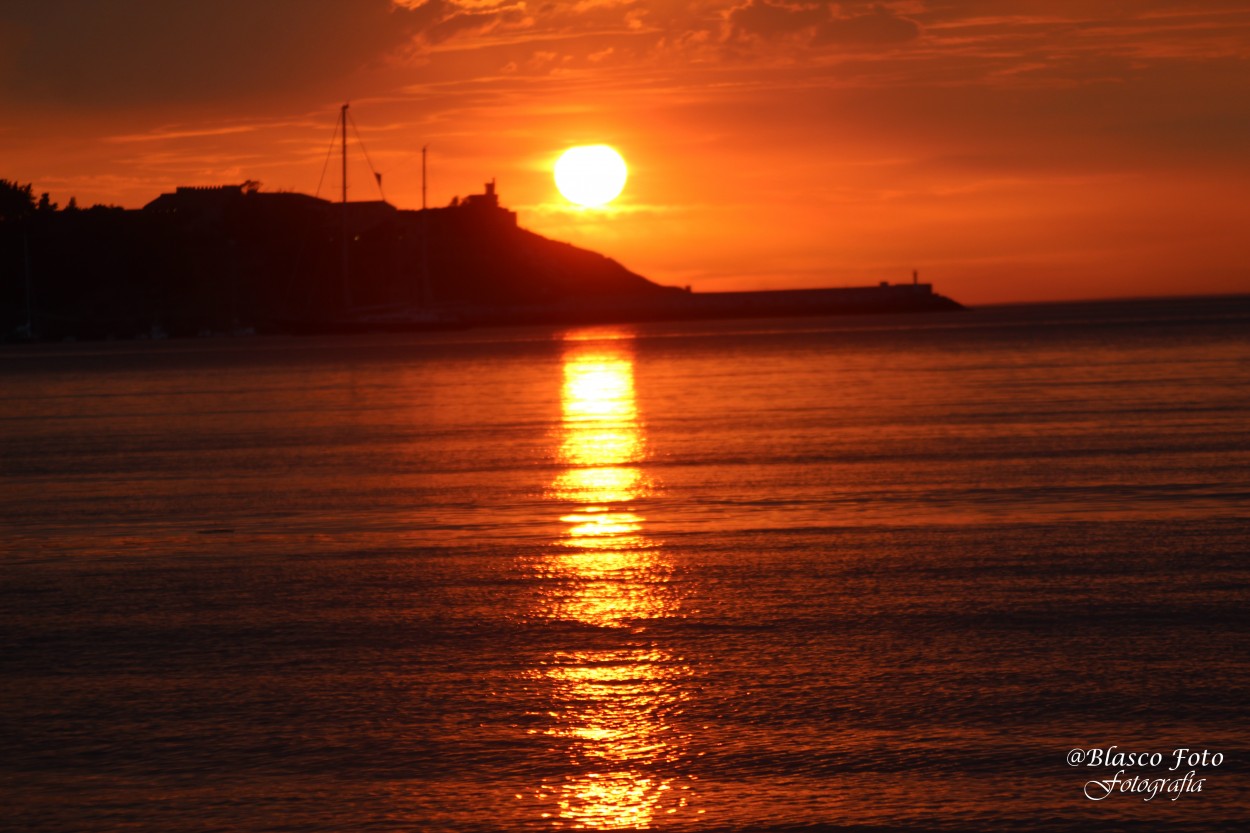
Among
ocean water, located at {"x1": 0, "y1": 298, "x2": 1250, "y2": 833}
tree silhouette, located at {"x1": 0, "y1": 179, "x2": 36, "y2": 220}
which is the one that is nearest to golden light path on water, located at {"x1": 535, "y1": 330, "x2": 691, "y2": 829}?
ocean water, located at {"x1": 0, "y1": 298, "x2": 1250, "y2": 833}

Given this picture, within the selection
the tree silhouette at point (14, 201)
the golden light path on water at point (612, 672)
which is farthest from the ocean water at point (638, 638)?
the tree silhouette at point (14, 201)

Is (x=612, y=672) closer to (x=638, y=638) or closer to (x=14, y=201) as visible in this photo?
(x=638, y=638)

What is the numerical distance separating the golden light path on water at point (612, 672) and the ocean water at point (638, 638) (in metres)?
0.04

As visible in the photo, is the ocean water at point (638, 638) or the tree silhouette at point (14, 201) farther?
the tree silhouette at point (14, 201)

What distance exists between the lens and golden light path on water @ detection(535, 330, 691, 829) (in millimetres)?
7688

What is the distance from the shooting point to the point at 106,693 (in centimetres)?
983

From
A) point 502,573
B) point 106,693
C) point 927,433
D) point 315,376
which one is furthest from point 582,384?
point 106,693

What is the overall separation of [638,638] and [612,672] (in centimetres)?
107

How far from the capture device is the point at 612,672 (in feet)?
33.3

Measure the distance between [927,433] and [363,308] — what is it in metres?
Answer: 173

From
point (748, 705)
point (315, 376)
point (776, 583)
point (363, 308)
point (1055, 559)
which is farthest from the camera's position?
point (363, 308)

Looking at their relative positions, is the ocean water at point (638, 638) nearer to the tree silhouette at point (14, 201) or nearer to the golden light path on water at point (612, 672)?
the golden light path on water at point (612, 672)

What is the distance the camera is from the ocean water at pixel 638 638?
7.73 m

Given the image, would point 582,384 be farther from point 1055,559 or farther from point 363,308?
point 363,308
